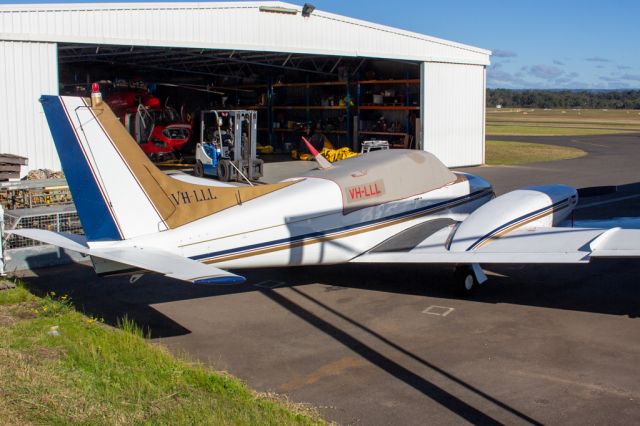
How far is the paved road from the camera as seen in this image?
23.5 feet

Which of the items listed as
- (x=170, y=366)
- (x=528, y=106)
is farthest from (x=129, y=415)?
(x=528, y=106)

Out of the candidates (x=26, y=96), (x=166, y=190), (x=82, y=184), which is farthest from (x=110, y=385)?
(x=26, y=96)

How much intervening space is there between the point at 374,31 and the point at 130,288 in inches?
788

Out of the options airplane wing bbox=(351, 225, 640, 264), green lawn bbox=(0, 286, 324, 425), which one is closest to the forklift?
airplane wing bbox=(351, 225, 640, 264)

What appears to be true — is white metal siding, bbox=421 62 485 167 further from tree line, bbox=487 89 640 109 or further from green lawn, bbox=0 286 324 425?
tree line, bbox=487 89 640 109

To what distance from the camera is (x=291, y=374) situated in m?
8.01

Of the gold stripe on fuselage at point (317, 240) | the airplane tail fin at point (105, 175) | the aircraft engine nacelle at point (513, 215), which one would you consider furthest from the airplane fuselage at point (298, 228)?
the aircraft engine nacelle at point (513, 215)

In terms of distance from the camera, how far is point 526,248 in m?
10.5

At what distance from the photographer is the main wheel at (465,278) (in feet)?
36.9

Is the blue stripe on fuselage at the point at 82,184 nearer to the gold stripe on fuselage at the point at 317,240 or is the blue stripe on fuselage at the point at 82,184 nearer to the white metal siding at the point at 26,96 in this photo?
the gold stripe on fuselage at the point at 317,240

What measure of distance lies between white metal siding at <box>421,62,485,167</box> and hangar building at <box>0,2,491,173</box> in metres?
0.06

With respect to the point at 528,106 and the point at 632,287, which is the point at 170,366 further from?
the point at 528,106

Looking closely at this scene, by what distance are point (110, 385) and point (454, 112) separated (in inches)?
1078

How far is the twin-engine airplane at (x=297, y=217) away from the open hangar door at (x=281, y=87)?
1913 centimetres
